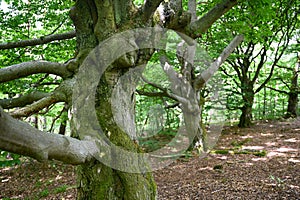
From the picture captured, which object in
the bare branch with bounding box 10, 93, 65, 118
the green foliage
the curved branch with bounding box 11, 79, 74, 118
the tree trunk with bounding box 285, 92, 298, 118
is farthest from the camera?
the tree trunk with bounding box 285, 92, 298, 118

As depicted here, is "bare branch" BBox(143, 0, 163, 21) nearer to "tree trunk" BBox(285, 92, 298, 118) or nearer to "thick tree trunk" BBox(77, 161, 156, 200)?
"thick tree trunk" BBox(77, 161, 156, 200)

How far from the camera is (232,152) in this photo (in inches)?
299

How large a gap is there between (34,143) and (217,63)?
7.52m

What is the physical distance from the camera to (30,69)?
102 inches

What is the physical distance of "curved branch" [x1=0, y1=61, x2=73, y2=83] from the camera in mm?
2477

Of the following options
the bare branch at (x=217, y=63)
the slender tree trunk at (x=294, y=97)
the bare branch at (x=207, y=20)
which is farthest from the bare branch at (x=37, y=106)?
the slender tree trunk at (x=294, y=97)

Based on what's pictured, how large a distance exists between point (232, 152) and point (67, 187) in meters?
4.73

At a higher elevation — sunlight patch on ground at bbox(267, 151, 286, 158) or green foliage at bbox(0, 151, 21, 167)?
green foliage at bbox(0, 151, 21, 167)

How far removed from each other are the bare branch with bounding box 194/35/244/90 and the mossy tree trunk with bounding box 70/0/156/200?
18.5 ft

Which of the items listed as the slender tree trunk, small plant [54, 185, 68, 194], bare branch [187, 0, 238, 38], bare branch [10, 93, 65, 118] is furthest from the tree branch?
the slender tree trunk

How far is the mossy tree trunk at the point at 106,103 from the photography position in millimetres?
2541

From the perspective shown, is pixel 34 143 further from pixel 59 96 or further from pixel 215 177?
pixel 215 177

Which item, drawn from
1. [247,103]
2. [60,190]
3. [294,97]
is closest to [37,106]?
[60,190]

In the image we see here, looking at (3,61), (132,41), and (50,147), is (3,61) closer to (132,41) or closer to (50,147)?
(132,41)
